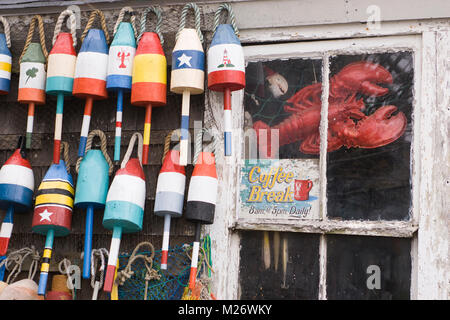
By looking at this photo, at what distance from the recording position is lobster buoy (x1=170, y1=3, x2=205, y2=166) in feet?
9.58

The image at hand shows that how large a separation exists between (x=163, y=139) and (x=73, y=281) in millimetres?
788

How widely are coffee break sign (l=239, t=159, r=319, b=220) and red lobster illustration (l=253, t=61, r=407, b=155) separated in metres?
0.08

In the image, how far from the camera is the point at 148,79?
295 centimetres

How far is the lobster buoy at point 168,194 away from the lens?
111 inches

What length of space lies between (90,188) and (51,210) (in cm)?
20

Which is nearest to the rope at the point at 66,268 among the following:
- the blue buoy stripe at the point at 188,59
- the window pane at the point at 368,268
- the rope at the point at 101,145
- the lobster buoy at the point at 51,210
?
the lobster buoy at the point at 51,210

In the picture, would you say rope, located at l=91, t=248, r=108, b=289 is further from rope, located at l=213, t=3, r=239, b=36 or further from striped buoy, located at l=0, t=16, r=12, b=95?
rope, located at l=213, t=3, r=239, b=36

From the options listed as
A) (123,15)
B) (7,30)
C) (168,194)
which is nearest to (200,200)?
(168,194)

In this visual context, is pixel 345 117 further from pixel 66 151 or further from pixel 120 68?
pixel 66 151

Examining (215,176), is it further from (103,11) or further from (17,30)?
(17,30)

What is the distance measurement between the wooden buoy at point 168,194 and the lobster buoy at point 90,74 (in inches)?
17.9

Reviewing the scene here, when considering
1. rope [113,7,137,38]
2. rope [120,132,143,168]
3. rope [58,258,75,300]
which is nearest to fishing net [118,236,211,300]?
rope [58,258,75,300]

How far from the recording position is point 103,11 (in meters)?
3.29
